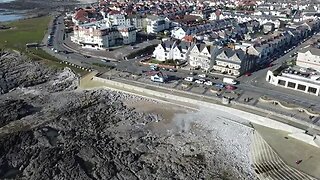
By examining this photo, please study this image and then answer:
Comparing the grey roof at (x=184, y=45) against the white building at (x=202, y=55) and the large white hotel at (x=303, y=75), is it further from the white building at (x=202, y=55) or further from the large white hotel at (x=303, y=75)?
the large white hotel at (x=303, y=75)

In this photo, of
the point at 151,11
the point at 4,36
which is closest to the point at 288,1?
the point at 151,11

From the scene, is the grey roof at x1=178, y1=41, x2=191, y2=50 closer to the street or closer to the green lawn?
the street

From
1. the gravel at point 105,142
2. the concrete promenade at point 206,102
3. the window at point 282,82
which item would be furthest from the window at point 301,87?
the gravel at point 105,142

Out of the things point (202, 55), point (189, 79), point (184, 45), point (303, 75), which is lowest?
point (189, 79)

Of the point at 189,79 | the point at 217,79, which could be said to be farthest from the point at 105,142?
the point at 217,79

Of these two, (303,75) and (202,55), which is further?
(202,55)

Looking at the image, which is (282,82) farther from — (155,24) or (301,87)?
(155,24)

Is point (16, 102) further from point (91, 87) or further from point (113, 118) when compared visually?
point (113, 118)
